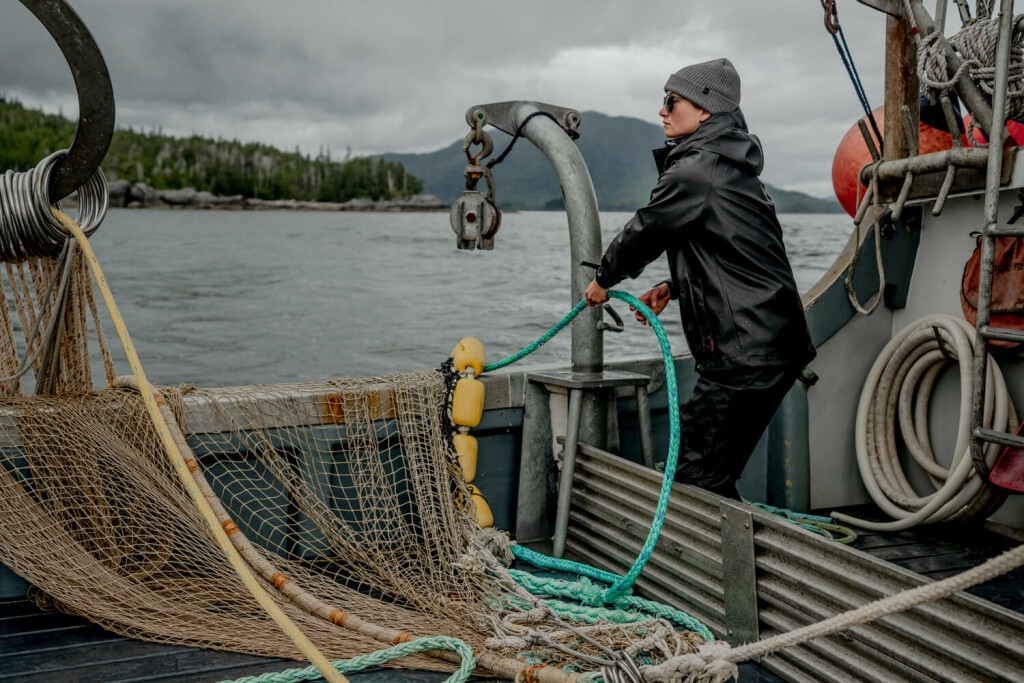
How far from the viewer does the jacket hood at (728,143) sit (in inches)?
115

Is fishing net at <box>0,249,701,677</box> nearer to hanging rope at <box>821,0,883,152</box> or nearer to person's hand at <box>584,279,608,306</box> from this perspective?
person's hand at <box>584,279,608,306</box>

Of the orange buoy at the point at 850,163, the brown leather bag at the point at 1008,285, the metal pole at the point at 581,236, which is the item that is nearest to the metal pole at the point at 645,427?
the metal pole at the point at 581,236

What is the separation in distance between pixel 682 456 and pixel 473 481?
919 millimetres

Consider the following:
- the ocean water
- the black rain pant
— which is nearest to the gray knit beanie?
the black rain pant

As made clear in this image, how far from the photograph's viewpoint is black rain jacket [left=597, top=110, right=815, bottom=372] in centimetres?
290

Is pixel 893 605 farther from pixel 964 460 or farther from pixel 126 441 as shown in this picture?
pixel 126 441

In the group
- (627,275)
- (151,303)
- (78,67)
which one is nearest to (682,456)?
(627,275)

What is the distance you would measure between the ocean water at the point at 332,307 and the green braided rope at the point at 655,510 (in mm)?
11063

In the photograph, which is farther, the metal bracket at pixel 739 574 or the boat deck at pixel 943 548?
the boat deck at pixel 943 548

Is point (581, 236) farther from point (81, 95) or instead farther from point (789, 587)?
point (81, 95)

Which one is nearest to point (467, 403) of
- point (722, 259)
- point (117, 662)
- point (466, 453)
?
point (466, 453)

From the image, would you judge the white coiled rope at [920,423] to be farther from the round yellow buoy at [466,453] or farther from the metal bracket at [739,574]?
the round yellow buoy at [466,453]

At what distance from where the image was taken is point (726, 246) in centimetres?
293

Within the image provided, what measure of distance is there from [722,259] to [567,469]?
3.47ft
